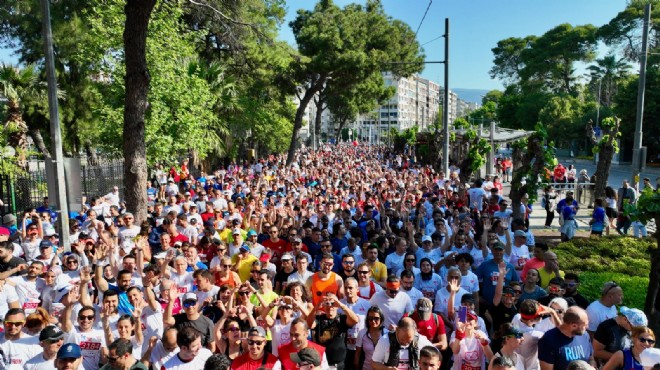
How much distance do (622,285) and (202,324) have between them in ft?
21.6

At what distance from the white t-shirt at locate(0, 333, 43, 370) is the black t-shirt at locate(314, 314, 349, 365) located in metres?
2.58

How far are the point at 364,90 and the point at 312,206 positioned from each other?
21171mm

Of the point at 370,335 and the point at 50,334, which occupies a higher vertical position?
the point at 50,334

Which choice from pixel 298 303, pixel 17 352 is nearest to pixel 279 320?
pixel 298 303

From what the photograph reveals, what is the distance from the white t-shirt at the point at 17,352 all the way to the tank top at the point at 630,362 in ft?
16.7

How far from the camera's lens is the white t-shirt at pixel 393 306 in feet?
18.0

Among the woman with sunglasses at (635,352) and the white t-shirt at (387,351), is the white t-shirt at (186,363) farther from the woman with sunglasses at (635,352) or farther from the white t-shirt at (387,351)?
the woman with sunglasses at (635,352)

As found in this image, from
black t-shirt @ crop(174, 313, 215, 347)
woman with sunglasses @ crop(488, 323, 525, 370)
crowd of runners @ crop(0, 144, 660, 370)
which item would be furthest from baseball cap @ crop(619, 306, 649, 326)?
black t-shirt @ crop(174, 313, 215, 347)

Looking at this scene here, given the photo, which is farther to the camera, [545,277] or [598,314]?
[545,277]

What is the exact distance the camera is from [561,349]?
172 inches

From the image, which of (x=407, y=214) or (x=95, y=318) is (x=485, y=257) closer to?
(x=407, y=214)

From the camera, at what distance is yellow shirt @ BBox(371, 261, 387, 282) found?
6812 mm

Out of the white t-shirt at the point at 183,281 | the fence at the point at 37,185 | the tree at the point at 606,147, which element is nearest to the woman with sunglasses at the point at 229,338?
the white t-shirt at the point at 183,281

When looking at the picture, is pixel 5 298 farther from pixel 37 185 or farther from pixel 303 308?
pixel 37 185
